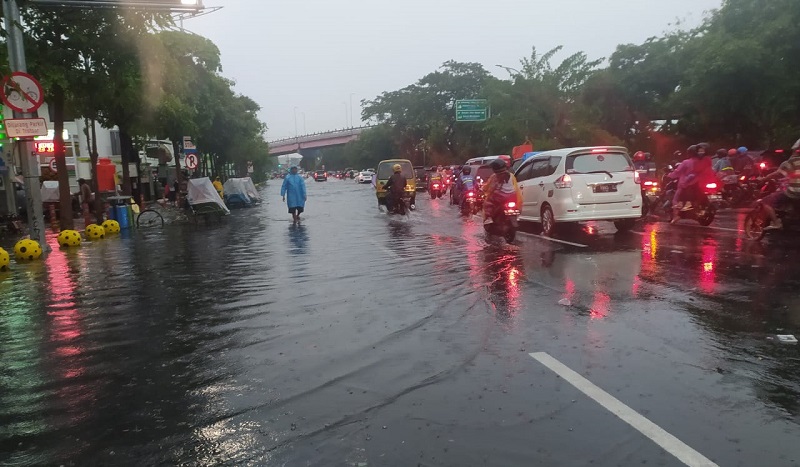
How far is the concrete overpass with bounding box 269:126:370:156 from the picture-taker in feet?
395

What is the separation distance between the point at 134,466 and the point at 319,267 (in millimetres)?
7325

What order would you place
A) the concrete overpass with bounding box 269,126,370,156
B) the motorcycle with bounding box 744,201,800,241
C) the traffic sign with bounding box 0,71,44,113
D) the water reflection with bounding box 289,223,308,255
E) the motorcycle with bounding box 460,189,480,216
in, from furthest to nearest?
1. the concrete overpass with bounding box 269,126,370,156
2. the motorcycle with bounding box 460,189,480,216
3. the water reflection with bounding box 289,223,308,255
4. the traffic sign with bounding box 0,71,44,113
5. the motorcycle with bounding box 744,201,800,241

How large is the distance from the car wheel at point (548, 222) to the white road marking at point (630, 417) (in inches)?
342

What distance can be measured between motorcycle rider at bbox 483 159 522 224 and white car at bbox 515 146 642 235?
1.02m

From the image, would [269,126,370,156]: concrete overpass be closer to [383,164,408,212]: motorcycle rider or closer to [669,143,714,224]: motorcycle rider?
[383,164,408,212]: motorcycle rider

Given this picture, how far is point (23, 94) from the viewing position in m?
13.0

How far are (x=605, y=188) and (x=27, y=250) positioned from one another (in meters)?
11.8

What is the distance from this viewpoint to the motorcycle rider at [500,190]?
12953mm

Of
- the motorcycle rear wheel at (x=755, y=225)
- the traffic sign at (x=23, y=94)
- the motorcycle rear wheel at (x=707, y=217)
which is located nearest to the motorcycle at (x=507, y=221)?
the motorcycle rear wheel at (x=755, y=225)

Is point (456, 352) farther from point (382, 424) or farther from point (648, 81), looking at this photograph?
point (648, 81)

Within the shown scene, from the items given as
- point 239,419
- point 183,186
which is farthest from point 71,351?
point 183,186

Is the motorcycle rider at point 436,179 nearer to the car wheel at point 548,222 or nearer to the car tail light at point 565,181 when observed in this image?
the car wheel at point 548,222

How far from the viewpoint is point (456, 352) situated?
18.8 feet

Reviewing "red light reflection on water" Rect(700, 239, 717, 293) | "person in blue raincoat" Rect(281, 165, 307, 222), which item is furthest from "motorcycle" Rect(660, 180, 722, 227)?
"person in blue raincoat" Rect(281, 165, 307, 222)
